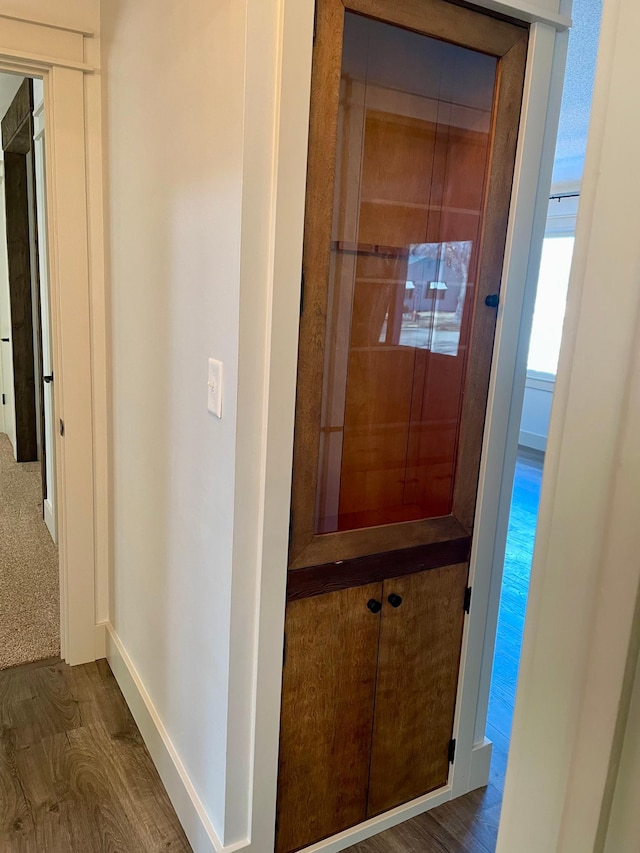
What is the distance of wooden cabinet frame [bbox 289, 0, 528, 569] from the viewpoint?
1.36 metres

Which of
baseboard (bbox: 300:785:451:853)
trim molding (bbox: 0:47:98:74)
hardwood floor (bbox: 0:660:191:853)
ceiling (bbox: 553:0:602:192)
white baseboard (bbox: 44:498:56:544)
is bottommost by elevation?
hardwood floor (bbox: 0:660:191:853)

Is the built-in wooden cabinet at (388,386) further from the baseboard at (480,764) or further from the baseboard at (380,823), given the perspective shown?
the baseboard at (480,764)

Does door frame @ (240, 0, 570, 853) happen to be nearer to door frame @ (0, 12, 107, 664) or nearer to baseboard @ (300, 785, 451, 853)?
baseboard @ (300, 785, 451, 853)

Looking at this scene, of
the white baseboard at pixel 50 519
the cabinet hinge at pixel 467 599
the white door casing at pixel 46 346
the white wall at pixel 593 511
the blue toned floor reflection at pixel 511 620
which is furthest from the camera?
the white baseboard at pixel 50 519

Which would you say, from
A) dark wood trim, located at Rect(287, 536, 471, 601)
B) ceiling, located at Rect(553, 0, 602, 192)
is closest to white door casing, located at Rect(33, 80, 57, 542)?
dark wood trim, located at Rect(287, 536, 471, 601)

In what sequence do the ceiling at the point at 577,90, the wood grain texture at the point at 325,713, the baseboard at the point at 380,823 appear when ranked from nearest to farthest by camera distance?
1. the wood grain texture at the point at 325,713
2. the baseboard at the point at 380,823
3. the ceiling at the point at 577,90

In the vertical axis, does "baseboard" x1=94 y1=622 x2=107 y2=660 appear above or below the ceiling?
below

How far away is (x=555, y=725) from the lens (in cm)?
45

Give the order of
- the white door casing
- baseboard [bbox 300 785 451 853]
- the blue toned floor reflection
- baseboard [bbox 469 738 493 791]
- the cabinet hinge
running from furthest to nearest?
the white door casing → the blue toned floor reflection → baseboard [bbox 469 738 493 791] → the cabinet hinge → baseboard [bbox 300 785 451 853]

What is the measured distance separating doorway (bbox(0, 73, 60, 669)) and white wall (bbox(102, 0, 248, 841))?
81 cm

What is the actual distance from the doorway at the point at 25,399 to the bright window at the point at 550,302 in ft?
15.0

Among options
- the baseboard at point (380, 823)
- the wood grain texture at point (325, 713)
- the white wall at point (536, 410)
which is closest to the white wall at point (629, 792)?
the wood grain texture at point (325, 713)

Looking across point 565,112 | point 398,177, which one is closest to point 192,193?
point 398,177

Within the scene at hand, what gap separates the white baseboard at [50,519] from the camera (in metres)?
3.65
